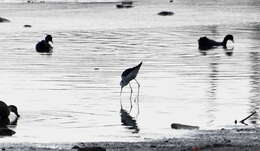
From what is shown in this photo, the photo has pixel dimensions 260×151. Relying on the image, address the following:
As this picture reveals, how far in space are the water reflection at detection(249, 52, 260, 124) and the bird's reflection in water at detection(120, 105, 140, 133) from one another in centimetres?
265

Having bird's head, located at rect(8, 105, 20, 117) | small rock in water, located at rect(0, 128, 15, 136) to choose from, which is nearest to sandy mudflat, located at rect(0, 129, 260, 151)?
small rock in water, located at rect(0, 128, 15, 136)

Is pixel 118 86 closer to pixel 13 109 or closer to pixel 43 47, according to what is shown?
pixel 13 109

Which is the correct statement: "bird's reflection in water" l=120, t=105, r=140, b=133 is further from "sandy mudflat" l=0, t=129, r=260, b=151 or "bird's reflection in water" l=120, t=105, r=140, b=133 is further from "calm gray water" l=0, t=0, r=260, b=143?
"sandy mudflat" l=0, t=129, r=260, b=151

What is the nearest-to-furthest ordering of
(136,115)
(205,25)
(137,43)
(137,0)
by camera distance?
1. (136,115)
2. (137,43)
3. (205,25)
4. (137,0)

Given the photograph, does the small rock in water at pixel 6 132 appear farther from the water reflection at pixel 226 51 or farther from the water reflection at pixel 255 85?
the water reflection at pixel 226 51

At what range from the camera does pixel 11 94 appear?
26141 mm

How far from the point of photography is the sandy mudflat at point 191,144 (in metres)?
14.5

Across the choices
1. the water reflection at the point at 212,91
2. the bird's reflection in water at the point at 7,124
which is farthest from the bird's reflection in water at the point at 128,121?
the bird's reflection in water at the point at 7,124

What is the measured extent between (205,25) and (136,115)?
2232 inches

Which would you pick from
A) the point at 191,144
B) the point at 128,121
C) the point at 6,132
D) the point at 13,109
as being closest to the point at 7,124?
the point at 13,109

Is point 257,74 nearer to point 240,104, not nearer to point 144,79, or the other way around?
point 144,79

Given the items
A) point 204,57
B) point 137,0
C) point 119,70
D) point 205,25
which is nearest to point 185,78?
point 119,70

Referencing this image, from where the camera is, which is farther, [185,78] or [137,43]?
[137,43]

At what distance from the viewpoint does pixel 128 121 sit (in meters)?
21.1
